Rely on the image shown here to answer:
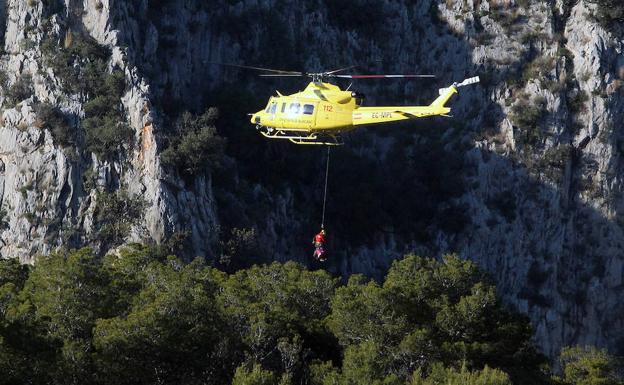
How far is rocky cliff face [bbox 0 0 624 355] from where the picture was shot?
94562mm

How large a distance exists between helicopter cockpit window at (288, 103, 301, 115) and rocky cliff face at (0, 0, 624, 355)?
1489 cm

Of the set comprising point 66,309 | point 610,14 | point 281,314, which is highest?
point 610,14

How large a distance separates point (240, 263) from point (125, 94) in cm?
1075

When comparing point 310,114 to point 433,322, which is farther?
point 310,114

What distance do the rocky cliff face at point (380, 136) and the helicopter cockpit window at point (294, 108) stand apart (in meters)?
14.9

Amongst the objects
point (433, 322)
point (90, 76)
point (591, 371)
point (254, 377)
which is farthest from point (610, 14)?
point (254, 377)

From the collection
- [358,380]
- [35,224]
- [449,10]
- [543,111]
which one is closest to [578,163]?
[543,111]

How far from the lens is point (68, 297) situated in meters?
68.1

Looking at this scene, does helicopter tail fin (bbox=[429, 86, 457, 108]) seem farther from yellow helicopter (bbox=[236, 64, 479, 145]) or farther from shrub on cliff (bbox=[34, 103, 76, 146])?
shrub on cliff (bbox=[34, 103, 76, 146])

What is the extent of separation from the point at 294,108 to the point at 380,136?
2896 cm

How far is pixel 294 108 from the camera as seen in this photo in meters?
79.8

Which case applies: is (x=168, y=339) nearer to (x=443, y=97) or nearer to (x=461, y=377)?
(x=461, y=377)

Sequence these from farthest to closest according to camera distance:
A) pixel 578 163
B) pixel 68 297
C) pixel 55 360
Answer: pixel 578 163 < pixel 68 297 < pixel 55 360

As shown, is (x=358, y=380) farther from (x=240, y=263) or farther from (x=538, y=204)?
(x=538, y=204)
